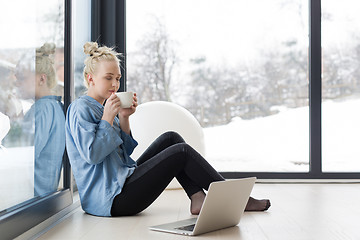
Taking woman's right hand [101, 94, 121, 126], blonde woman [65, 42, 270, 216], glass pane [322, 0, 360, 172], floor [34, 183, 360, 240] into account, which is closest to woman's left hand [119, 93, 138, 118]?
blonde woman [65, 42, 270, 216]

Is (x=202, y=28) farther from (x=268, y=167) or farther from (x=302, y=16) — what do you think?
(x=268, y=167)

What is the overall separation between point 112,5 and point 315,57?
1616 millimetres

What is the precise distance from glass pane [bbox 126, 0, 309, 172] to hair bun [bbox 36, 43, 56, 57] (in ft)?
5.44

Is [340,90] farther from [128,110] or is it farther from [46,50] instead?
[46,50]

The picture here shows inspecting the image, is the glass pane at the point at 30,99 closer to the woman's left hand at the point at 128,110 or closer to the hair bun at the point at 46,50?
the hair bun at the point at 46,50

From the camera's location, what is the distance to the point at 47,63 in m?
2.47

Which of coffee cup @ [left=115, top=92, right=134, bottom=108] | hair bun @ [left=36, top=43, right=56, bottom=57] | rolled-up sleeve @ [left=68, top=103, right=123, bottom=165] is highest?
hair bun @ [left=36, top=43, right=56, bottom=57]

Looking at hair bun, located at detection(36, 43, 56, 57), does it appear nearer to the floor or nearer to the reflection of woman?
the reflection of woman

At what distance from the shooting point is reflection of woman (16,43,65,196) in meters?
2.20

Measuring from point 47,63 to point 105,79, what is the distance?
0.90 feet

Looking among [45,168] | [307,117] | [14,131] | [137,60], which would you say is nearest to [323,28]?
[307,117]

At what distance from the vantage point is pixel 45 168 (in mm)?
2457

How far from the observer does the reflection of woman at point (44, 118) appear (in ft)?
7.22

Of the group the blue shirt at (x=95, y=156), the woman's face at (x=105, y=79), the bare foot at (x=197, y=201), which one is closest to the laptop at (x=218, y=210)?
the bare foot at (x=197, y=201)
